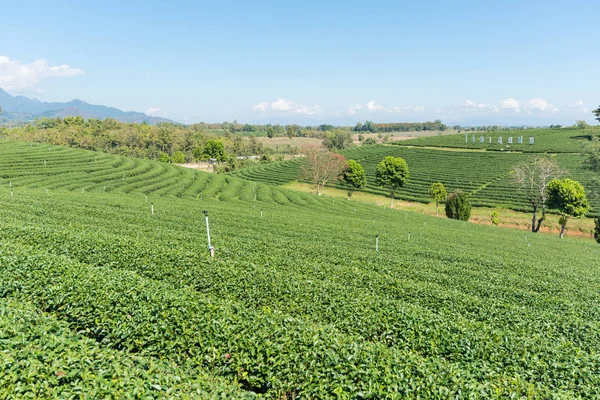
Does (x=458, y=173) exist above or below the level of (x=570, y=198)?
above

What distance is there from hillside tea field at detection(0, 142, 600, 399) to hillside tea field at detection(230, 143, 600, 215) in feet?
184

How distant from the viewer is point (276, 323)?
7.18m

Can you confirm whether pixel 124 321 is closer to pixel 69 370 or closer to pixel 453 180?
pixel 69 370

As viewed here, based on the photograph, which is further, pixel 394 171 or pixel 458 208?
pixel 394 171

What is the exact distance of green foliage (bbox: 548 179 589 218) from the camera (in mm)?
43938

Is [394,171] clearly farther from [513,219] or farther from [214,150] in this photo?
[214,150]

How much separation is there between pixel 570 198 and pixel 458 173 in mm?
44979

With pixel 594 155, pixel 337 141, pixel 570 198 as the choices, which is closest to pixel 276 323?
pixel 570 198

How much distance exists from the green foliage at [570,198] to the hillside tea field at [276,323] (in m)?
34.9

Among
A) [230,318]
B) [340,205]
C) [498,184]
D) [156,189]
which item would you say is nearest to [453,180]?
[498,184]

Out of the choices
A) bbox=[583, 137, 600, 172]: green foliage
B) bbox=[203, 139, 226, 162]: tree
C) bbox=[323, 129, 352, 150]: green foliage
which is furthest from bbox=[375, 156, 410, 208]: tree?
bbox=[323, 129, 352, 150]: green foliage

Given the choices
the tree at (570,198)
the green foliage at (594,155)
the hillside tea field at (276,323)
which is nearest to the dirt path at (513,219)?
the tree at (570,198)

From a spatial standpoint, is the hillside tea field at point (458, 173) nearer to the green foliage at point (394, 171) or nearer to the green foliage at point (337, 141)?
the green foliage at point (394, 171)

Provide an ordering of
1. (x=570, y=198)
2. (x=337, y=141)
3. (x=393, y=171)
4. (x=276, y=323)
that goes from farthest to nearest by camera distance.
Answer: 1. (x=337, y=141)
2. (x=393, y=171)
3. (x=570, y=198)
4. (x=276, y=323)
